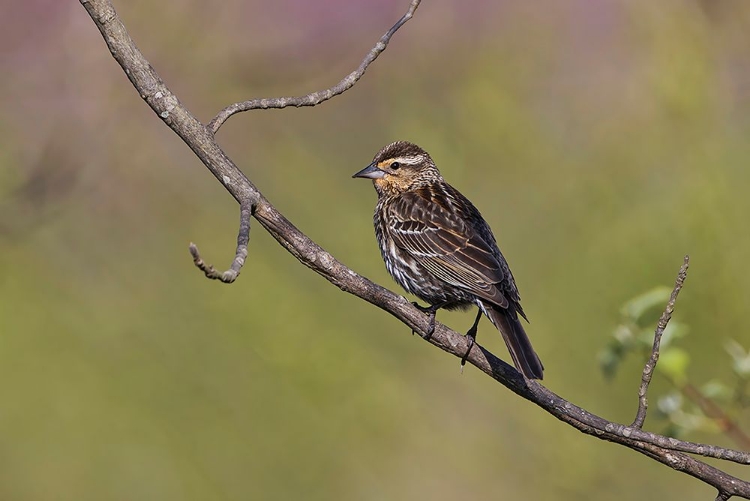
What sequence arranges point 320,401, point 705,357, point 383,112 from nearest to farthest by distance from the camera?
point 705,357, point 320,401, point 383,112

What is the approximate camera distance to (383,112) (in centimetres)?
528

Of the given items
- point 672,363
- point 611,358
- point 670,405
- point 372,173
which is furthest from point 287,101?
point 372,173

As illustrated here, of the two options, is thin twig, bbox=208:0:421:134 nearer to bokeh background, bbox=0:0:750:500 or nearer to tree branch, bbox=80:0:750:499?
tree branch, bbox=80:0:750:499

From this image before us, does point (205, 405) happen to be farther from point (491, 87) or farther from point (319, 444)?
point (491, 87)

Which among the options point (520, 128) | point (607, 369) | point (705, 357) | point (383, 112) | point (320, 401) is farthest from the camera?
point (383, 112)

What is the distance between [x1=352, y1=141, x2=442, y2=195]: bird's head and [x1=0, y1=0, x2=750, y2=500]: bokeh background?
2.07ft

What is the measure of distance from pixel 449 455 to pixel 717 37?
2301mm

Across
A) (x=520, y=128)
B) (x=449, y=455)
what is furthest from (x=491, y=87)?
(x=449, y=455)

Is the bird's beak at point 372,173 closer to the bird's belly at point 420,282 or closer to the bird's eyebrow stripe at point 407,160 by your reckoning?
the bird's eyebrow stripe at point 407,160

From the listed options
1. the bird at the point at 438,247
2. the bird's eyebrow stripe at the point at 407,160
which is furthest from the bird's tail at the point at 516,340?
the bird's eyebrow stripe at the point at 407,160

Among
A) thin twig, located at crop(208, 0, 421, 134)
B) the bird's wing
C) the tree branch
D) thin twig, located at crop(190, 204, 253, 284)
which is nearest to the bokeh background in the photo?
the bird's wing

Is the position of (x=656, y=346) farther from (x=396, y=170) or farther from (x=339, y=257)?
(x=339, y=257)

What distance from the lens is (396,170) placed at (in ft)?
12.8

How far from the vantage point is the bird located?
3088 millimetres
